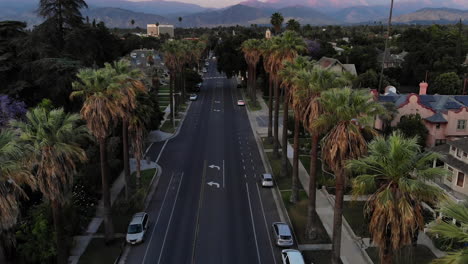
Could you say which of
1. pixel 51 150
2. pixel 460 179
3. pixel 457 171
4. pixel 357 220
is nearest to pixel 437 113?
→ pixel 457 171

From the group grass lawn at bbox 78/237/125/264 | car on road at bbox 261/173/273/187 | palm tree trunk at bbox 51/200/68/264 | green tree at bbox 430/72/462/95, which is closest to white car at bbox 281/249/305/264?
grass lawn at bbox 78/237/125/264

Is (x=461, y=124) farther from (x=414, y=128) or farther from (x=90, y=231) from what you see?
(x=90, y=231)

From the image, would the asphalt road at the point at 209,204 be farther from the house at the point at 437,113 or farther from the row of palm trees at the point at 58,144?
the house at the point at 437,113

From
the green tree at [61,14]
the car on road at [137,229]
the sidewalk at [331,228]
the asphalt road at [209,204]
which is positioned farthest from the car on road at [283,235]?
the green tree at [61,14]

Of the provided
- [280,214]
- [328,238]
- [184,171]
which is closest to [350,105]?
[328,238]

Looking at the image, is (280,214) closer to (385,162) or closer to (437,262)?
(385,162)

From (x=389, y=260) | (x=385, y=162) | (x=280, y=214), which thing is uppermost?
(x=385, y=162)
